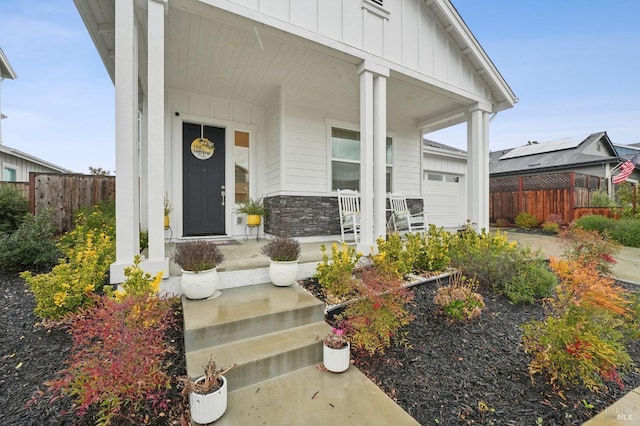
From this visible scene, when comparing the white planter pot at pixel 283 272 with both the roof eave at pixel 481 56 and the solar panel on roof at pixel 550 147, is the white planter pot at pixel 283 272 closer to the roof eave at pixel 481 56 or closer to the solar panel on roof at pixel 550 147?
the roof eave at pixel 481 56

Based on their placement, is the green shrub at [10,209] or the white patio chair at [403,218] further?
the white patio chair at [403,218]

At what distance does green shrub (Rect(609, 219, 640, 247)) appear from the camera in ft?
20.8

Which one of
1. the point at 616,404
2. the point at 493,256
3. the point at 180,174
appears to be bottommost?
the point at 616,404

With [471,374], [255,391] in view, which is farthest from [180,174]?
[471,374]

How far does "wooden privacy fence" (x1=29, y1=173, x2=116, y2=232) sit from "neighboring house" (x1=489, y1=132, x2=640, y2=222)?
12.6 metres

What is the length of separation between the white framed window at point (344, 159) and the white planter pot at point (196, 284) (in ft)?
11.2

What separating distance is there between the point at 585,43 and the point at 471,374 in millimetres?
13832

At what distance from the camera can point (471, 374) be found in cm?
200

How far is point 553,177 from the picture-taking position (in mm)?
9492

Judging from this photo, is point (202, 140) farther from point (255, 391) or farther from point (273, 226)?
point (255, 391)

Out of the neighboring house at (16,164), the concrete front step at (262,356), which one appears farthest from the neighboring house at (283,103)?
the neighboring house at (16,164)

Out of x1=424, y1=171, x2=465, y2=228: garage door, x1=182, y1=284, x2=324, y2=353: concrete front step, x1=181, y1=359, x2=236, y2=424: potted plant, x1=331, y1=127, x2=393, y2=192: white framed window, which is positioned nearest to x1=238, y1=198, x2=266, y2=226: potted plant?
x1=331, y1=127, x2=393, y2=192: white framed window

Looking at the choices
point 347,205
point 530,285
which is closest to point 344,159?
point 347,205

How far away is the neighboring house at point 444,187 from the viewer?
8.26m
